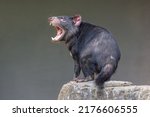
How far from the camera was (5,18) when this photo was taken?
6672 millimetres

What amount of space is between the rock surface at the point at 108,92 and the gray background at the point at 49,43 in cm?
244

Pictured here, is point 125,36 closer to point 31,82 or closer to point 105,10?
point 105,10

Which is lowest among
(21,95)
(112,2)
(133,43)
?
(21,95)

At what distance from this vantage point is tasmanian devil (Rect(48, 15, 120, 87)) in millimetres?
4062

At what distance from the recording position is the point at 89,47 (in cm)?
413

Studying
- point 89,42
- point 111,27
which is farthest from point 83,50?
point 111,27

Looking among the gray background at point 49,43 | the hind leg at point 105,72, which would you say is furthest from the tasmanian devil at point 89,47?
the gray background at point 49,43

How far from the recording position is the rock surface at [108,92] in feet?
13.4

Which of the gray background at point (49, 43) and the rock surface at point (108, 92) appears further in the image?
the gray background at point (49, 43)

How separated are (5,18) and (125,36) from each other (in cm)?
128

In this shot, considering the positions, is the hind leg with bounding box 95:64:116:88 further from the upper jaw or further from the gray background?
the gray background

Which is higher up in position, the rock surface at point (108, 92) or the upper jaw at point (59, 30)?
the upper jaw at point (59, 30)

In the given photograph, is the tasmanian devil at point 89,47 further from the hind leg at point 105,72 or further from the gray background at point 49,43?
the gray background at point 49,43

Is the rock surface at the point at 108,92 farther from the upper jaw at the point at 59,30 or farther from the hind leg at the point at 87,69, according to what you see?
the upper jaw at the point at 59,30
